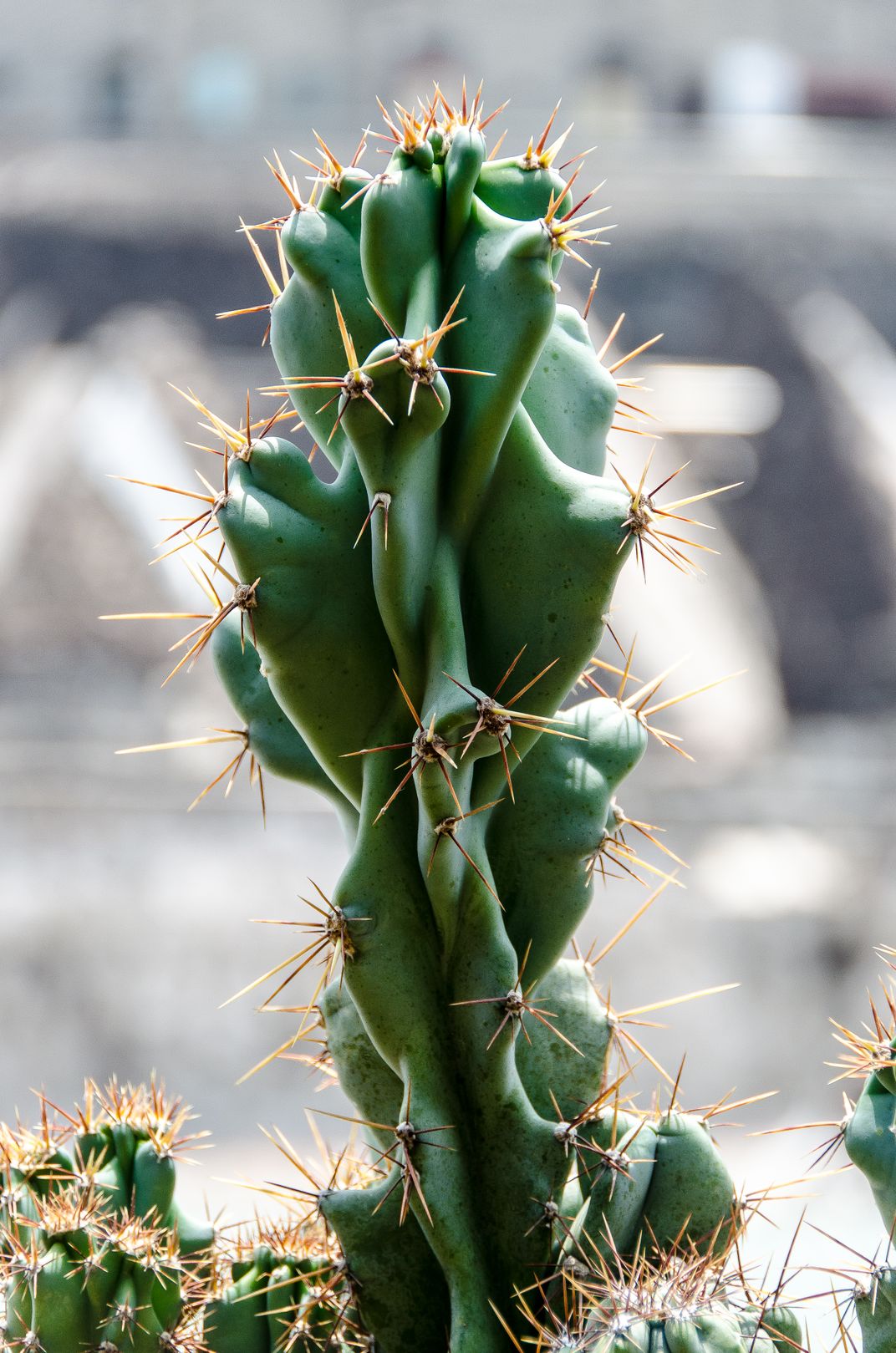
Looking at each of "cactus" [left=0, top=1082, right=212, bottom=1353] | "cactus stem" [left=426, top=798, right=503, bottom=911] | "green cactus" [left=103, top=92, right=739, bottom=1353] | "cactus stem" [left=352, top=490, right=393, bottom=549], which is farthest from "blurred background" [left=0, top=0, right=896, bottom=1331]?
"cactus stem" [left=352, top=490, right=393, bottom=549]

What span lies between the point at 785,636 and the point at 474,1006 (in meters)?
19.0

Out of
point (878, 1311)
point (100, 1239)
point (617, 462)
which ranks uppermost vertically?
point (617, 462)

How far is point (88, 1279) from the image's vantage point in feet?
4.72

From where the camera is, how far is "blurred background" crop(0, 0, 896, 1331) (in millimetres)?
9633

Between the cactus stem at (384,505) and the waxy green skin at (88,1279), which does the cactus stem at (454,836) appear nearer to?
the cactus stem at (384,505)

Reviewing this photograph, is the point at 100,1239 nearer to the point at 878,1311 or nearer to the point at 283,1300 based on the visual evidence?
the point at 283,1300

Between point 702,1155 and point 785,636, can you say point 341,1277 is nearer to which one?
point 702,1155

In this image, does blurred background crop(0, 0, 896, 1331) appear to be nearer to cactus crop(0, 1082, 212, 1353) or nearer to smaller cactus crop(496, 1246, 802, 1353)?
cactus crop(0, 1082, 212, 1353)

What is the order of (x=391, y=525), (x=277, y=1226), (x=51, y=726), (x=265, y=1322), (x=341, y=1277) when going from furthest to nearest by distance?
(x=51, y=726) → (x=277, y=1226) → (x=265, y=1322) → (x=341, y=1277) → (x=391, y=525)

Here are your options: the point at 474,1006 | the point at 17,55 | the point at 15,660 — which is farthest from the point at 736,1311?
the point at 17,55

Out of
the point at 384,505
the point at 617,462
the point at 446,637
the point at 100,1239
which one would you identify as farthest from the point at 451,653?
the point at 617,462

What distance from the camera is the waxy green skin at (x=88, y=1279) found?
1.44 metres

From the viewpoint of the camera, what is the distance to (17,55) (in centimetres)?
3188

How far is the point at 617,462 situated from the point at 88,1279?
12.0 metres
